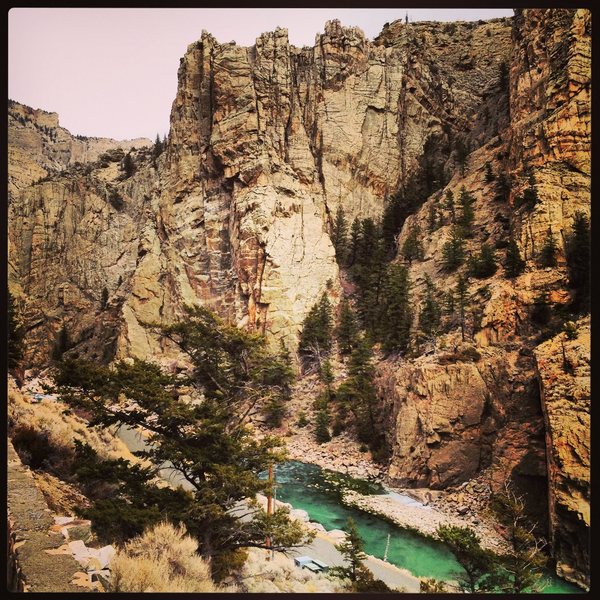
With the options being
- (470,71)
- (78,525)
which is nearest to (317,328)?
(78,525)

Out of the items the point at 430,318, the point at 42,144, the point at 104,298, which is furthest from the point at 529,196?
the point at 42,144

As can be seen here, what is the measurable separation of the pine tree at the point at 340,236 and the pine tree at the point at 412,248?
7996 mm

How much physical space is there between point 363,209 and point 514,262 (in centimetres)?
2451

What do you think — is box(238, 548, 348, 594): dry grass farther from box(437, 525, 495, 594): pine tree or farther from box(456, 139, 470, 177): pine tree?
box(456, 139, 470, 177): pine tree

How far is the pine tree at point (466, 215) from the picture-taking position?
2633 cm

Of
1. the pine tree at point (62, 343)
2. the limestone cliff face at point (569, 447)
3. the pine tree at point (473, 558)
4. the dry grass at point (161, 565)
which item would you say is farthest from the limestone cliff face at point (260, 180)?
the dry grass at point (161, 565)

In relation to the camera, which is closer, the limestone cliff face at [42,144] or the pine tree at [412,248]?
the pine tree at [412,248]

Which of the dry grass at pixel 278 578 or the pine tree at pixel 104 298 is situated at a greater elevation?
the pine tree at pixel 104 298

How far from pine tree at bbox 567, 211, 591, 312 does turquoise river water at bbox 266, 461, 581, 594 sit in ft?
30.5

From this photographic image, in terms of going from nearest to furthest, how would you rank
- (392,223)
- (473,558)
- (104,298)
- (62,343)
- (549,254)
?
(473,558), (549,254), (392,223), (62,343), (104,298)

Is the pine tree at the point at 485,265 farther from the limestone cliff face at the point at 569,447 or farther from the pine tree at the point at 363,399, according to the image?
the limestone cliff face at the point at 569,447

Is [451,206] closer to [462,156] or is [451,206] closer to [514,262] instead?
[462,156]

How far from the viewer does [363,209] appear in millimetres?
42312
